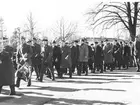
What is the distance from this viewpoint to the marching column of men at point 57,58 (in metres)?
10.3

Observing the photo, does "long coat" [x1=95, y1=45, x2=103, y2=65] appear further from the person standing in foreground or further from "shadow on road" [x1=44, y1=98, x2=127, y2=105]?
"shadow on road" [x1=44, y1=98, x2=127, y2=105]

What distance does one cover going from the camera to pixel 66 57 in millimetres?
16719

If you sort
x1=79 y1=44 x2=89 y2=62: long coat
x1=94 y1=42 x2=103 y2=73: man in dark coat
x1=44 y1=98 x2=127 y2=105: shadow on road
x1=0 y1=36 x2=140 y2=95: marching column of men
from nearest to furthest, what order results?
x1=44 y1=98 x2=127 y2=105: shadow on road, x1=0 y1=36 x2=140 y2=95: marching column of men, x1=79 y1=44 x2=89 y2=62: long coat, x1=94 y1=42 x2=103 y2=73: man in dark coat

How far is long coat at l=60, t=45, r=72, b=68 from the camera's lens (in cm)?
1666

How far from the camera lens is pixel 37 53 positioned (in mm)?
15328

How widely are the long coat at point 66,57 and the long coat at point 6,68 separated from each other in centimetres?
658

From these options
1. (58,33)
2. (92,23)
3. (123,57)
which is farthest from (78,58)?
(58,33)

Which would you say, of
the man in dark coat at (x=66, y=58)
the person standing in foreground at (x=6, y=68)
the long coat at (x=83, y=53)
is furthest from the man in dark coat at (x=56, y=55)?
the person standing in foreground at (x=6, y=68)

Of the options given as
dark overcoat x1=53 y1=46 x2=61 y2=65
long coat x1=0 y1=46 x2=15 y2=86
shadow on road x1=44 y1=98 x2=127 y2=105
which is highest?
dark overcoat x1=53 y1=46 x2=61 y2=65

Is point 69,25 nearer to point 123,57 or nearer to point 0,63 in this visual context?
point 123,57

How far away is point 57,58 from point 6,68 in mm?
6365

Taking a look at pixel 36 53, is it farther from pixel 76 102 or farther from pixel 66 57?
pixel 76 102

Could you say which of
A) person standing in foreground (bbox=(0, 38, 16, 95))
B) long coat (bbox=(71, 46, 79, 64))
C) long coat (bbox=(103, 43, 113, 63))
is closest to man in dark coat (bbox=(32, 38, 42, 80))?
long coat (bbox=(71, 46, 79, 64))

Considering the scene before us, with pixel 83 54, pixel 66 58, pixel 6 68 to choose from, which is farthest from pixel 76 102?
pixel 83 54
